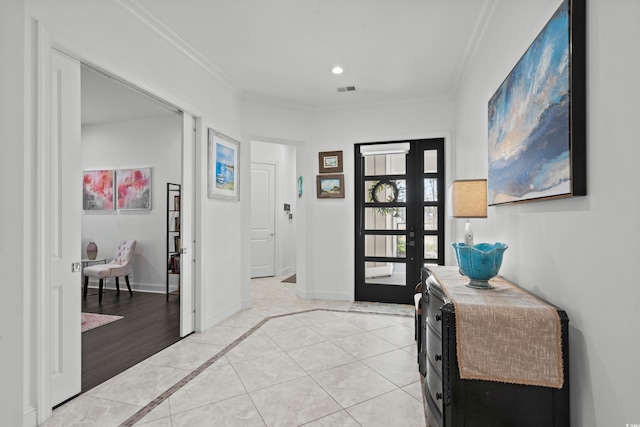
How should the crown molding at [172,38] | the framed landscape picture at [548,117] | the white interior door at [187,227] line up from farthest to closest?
1. the white interior door at [187,227]
2. the crown molding at [172,38]
3. the framed landscape picture at [548,117]

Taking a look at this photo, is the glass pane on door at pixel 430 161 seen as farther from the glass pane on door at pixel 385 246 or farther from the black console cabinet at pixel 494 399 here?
the black console cabinet at pixel 494 399

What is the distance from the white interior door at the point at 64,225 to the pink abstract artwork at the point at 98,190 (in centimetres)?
379

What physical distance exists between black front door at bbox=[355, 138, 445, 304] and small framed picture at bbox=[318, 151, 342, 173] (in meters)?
0.27

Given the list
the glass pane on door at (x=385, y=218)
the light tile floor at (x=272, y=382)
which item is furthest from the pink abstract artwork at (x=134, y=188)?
the glass pane on door at (x=385, y=218)

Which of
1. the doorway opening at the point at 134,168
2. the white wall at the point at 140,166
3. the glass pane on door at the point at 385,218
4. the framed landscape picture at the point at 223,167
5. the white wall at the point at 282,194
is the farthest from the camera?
the white wall at the point at 282,194

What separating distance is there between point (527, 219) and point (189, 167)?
3.03 m

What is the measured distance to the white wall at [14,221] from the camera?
5.78 feet

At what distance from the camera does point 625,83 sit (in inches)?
41.4

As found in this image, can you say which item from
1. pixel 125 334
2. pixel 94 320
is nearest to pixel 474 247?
pixel 125 334

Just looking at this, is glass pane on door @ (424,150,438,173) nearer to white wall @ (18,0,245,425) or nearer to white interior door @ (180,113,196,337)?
white wall @ (18,0,245,425)

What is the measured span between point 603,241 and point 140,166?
6.01m

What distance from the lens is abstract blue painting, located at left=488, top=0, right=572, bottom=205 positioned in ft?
4.43

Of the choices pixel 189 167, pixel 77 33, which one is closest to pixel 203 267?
pixel 189 167

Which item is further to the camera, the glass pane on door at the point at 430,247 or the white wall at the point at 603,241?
the glass pane on door at the point at 430,247
